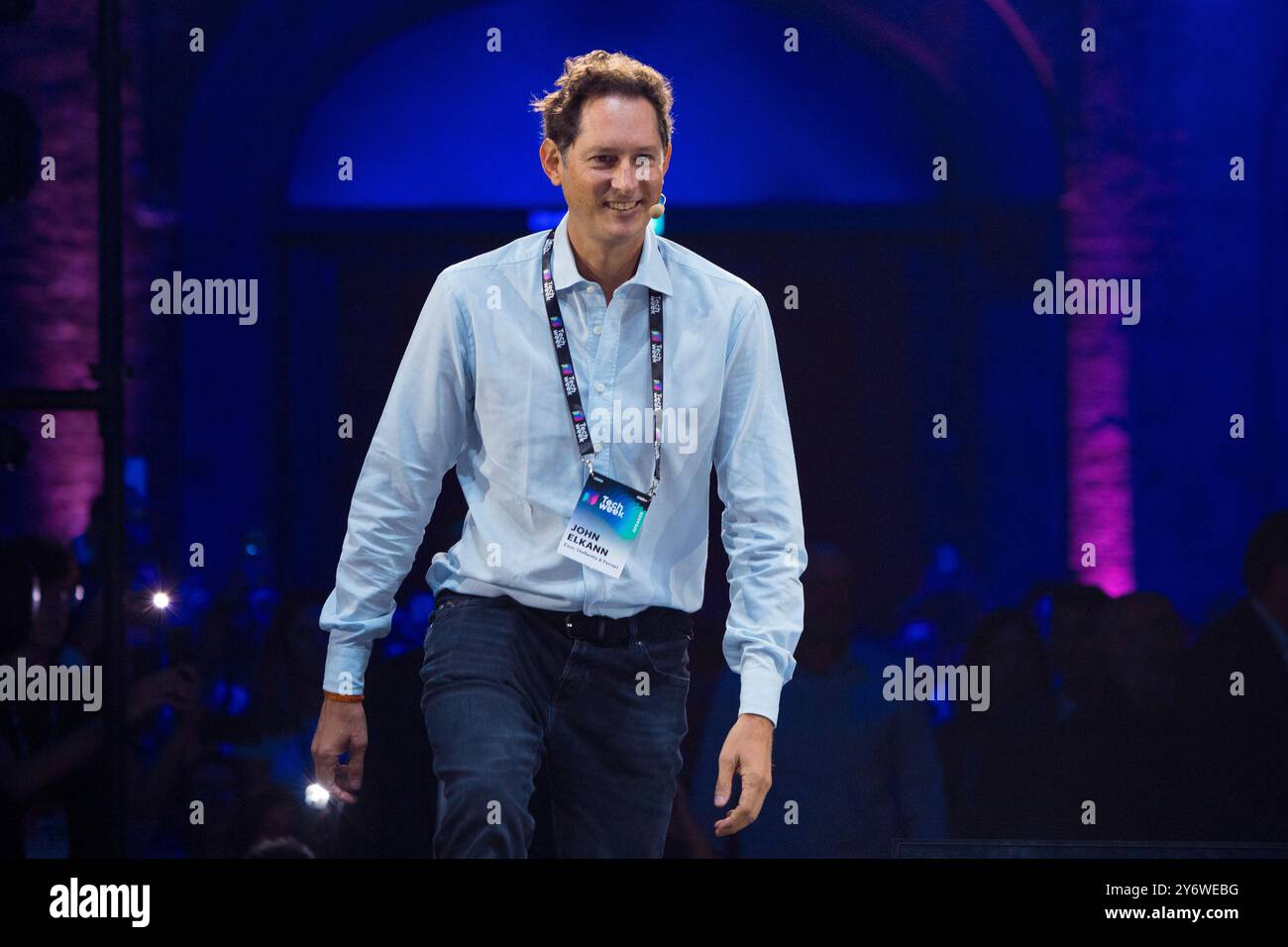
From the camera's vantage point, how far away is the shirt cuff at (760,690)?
2.88m

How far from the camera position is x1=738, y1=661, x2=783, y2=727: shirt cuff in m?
2.88

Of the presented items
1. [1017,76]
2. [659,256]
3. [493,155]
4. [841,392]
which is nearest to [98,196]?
[493,155]

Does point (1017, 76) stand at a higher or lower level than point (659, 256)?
higher

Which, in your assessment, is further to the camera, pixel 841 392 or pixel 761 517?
pixel 841 392

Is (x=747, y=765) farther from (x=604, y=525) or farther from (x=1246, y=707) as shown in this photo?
(x=1246, y=707)

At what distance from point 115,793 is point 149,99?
1.73 m

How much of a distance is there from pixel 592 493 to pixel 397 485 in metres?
0.40

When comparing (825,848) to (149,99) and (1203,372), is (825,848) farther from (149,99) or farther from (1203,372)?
(149,99)

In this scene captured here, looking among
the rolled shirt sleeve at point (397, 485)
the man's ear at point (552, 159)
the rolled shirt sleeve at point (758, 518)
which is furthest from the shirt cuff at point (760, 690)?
the man's ear at point (552, 159)

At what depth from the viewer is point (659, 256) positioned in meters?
3.13

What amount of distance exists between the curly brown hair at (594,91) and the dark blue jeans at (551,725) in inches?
40.6

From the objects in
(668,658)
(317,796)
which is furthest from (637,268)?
(317,796)

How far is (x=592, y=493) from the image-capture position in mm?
2975

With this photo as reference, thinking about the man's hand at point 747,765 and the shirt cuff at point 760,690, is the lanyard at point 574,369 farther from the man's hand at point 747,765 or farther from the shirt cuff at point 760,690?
the man's hand at point 747,765
